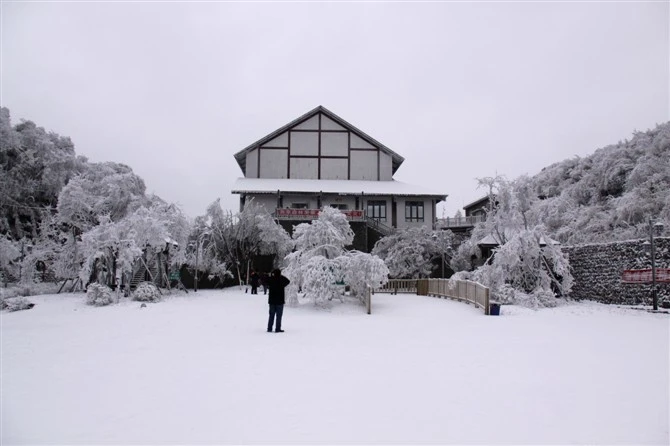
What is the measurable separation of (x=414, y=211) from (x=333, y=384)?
101 ft

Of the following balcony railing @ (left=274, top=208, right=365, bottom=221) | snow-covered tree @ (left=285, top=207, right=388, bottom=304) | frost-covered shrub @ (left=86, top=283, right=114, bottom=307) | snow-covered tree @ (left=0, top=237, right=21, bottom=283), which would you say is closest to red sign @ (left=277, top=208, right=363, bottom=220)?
balcony railing @ (left=274, top=208, right=365, bottom=221)

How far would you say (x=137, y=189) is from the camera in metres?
29.0

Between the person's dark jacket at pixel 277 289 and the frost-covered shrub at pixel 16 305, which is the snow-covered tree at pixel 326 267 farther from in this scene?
the frost-covered shrub at pixel 16 305

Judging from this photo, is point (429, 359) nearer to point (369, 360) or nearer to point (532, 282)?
point (369, 360)

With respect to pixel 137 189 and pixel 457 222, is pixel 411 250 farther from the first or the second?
pixel 137 189

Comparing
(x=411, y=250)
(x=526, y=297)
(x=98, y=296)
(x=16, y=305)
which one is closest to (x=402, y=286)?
(x=411, y=250)

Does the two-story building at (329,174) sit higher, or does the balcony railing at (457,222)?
the two-story building at (329,174)

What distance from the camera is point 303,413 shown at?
5055mm

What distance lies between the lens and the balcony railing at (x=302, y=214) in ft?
104

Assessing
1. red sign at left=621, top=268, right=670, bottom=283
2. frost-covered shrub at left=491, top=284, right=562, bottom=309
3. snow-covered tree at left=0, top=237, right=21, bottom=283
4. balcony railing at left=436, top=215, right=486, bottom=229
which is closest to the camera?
red sign at left=621, top=268, right=670, bottom=283

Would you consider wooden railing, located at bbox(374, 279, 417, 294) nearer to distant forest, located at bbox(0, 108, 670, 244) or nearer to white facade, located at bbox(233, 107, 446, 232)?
white facade, located at bbox(233, 107, 446, 232)

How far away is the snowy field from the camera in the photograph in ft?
15.0

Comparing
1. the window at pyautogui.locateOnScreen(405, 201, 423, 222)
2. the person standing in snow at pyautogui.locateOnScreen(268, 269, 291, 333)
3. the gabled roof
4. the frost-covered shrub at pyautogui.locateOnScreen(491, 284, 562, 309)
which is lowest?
the frost-covered shrub at pyautogui.locateOnScreen(491, 284, 562, 309)

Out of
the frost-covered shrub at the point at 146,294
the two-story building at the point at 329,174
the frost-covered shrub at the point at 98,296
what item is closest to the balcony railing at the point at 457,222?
the two-story building at the point at 329,174
